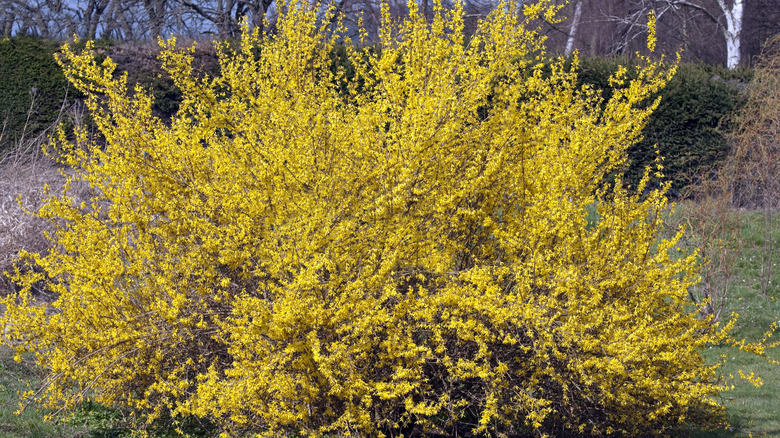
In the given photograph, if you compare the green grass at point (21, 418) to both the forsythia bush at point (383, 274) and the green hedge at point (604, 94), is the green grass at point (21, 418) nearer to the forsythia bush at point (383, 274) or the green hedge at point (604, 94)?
the forsythia bush at point (383, 274)

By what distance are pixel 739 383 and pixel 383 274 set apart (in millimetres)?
4695

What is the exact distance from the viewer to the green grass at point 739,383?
429 centimetres

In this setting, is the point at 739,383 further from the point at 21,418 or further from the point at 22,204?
the point at 22,204

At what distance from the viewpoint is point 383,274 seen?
3705 millimetres

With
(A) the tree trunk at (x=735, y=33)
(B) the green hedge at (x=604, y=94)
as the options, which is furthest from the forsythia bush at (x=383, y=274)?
(A) the tree trunk at (x=735, y=33)

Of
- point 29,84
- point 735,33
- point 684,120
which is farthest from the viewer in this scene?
point 735,33

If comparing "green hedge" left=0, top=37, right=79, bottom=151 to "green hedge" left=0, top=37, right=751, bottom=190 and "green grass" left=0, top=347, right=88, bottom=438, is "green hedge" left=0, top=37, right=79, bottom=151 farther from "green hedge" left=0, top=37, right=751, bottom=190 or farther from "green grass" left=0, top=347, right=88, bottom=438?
"green grass" left=0, top=347, right=88, bottom=438

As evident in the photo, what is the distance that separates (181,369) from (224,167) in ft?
3.89

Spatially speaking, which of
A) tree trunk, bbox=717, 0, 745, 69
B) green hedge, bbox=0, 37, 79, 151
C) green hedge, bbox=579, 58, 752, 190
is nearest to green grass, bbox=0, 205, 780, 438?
green hedge, bbox=579, 58, 752, 190

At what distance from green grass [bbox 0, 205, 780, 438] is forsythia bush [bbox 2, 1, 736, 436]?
0.71 feet

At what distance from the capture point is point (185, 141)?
443 cm

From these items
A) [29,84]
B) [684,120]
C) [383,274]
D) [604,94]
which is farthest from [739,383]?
[29,84]

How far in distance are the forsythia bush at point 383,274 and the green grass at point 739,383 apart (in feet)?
0.71

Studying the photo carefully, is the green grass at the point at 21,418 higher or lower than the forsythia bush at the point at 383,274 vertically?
lower
